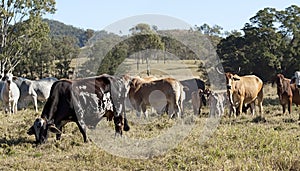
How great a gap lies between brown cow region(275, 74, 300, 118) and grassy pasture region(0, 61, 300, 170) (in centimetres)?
375

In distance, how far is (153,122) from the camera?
13656 millimetres

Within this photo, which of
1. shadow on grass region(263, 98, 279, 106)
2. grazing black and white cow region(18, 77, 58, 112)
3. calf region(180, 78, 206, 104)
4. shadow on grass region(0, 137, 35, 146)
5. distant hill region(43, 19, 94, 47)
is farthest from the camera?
distant hill region(43, 19, 94, 47)

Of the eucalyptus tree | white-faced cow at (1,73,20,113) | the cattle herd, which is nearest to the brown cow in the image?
the cattle herd

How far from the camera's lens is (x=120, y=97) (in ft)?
39.9

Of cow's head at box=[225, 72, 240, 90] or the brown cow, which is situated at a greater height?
cow's head at box=[225, 72, 240, 90]

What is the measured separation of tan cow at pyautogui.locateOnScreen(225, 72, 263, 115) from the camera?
1600cm

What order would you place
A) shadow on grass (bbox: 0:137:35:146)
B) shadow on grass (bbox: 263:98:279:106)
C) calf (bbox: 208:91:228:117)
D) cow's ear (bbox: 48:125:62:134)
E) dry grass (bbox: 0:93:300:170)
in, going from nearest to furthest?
1. dry grass (bbox: 0:93:300:170)
2. cow's ear (bbox: 48:125:62:134)
3. shadow on grass (bbox: 0:137:35:146)
4. calf (bbox: 208:91:228:117)
5. shadow on grass (bbox: 263:98:279:106)

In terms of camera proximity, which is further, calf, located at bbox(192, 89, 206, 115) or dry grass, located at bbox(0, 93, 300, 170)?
calf, located at bbox(192, 89, 206, 115)

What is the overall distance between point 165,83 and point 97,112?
16.4 ft

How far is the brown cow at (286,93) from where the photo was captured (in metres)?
17.0

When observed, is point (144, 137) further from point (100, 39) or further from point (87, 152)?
point (100, 39)

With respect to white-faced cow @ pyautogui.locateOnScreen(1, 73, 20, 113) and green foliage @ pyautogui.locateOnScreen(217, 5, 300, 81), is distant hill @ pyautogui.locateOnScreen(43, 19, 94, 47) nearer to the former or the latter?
green foliage @ pyautogui.locateOnScreen(217, 5, 300, 81)

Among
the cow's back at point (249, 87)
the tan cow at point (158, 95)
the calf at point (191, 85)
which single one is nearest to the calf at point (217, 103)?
the cow's back at point (249, 87)

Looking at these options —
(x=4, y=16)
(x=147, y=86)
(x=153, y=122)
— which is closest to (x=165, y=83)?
(x=147, y=86)
